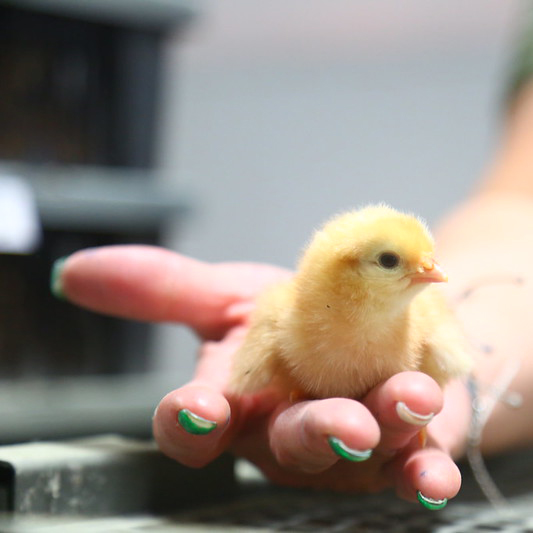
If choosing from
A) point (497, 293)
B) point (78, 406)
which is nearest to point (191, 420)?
point (497, 293)

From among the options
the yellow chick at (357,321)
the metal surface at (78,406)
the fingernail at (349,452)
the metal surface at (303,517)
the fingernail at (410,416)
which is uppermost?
the yellow chick at (357,321)

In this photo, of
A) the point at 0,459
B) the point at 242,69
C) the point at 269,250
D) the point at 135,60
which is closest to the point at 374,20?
the point at 242,69

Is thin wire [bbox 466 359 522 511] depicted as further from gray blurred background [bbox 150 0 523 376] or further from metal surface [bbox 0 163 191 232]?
gray blurred background [bbox 150 0 523 376]

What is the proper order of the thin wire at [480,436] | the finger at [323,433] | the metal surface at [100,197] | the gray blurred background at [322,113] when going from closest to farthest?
the finger at [323,433] < the thin wire at [480,436] < the metal surface at [100,197] < the gray blurred background at [322,113]

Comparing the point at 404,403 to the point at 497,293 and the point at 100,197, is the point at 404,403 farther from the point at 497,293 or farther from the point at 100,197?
the point at 100,197

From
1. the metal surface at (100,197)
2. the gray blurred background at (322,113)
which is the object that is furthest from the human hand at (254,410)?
the gray blurred background at (322,113)

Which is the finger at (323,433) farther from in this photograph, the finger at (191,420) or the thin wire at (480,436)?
the thin wire at (480,436)
